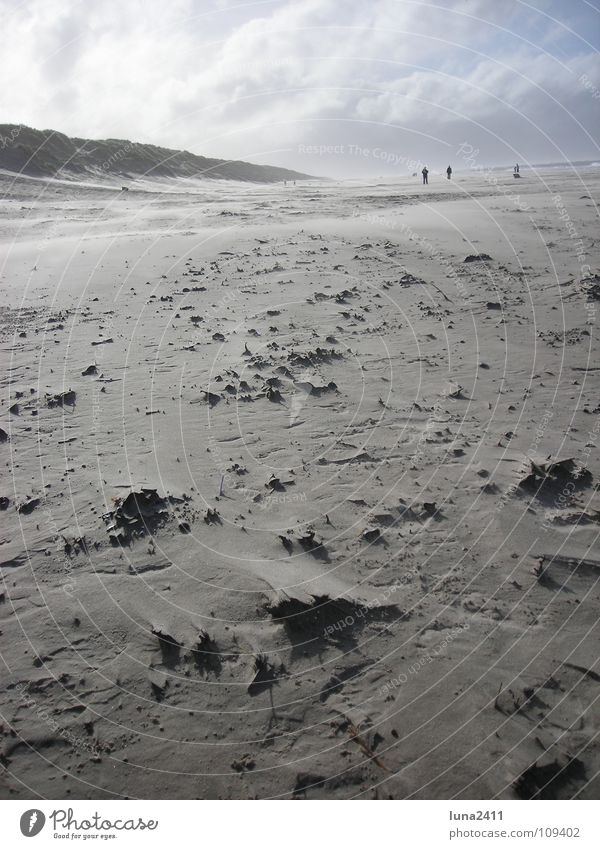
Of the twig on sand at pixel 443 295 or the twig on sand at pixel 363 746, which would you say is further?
the twig on sand at pixel 443 295

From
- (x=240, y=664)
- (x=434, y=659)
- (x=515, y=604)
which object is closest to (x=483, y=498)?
(x=515, y=604)

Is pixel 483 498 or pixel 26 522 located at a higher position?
pixel 483 498
